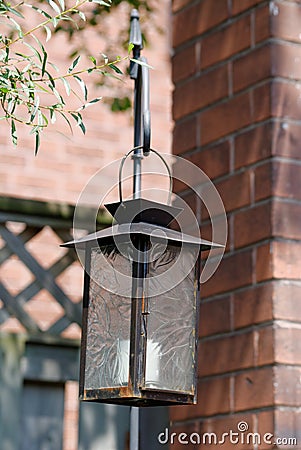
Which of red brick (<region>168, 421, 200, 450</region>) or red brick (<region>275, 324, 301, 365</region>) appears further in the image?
red brick (<region>168, 421, 200, 450</region>)

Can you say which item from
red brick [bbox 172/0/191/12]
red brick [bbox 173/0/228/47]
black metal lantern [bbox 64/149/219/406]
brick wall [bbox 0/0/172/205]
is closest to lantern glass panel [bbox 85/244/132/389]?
black metal lantern [bbox 64/149/219/406]

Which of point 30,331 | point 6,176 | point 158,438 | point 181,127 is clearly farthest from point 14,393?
point 6,176

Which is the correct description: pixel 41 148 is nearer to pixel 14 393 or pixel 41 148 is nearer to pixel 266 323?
pixel 14 393

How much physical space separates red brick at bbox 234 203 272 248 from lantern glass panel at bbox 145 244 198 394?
425 millimetres

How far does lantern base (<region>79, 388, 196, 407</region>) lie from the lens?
1572 millimetres

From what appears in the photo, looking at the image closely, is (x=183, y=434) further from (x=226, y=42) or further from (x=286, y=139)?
(x=226, y=42)

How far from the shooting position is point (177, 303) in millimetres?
1659

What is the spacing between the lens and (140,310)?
160 cm

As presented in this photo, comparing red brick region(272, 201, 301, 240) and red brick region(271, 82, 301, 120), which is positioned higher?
red brick region(271, 82, 301, 120)

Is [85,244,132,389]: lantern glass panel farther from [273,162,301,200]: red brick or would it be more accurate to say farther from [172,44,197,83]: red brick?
[172,44,197,83]: red brick

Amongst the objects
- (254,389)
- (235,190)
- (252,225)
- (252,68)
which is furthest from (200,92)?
(254,389)

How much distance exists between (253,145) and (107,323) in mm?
691

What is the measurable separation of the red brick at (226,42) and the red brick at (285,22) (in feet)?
0.30

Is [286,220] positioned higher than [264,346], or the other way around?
[286,220]
